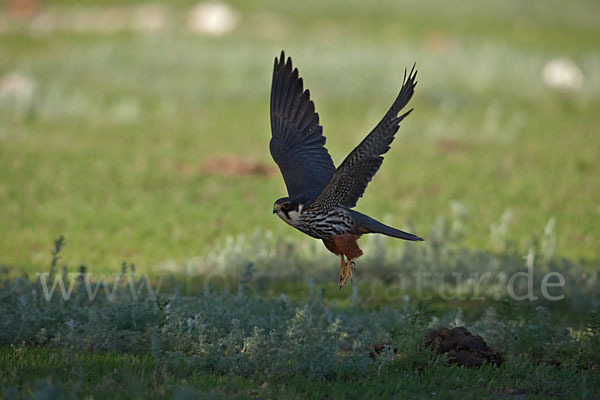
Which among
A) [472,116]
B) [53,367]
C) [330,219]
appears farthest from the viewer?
[472,116]

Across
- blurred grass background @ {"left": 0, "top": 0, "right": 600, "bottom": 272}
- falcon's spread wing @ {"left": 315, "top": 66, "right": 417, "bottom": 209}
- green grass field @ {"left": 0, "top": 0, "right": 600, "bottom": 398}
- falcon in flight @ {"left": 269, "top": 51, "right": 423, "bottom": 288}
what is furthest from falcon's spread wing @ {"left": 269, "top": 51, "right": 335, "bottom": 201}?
blurred grass background @ {"left": 0, "top": 0, "right": 600, "bottom": 272}

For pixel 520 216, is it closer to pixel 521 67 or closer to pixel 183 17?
pixel 521 67

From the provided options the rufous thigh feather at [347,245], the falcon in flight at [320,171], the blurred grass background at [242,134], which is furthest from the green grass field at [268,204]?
the falcon in flight at [320,171]

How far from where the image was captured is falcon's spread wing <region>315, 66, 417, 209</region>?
5.68m

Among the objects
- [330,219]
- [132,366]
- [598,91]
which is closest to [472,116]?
[598,91]

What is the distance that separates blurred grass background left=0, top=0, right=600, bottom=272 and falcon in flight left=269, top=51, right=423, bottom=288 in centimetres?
333

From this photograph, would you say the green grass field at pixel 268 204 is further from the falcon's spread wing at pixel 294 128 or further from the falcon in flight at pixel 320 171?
the falcon's spread wing at pixel 294 128

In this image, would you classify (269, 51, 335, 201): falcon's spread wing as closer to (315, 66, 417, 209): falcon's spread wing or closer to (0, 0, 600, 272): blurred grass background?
(315, 66, 417, 209): falcon's spread wing

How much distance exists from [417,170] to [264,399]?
9.62 metres

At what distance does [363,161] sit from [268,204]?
6.43m

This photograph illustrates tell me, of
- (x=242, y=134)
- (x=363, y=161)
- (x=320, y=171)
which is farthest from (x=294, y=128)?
(x=242, y=134)

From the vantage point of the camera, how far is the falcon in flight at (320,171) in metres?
5.82

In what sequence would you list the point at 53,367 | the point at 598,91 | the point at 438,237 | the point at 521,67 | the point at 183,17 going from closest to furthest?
the point at 53,367
the point at 438,237
the point at 598,91
the point at 521,67
the point at 183,17

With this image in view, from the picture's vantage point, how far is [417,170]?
562 inches
